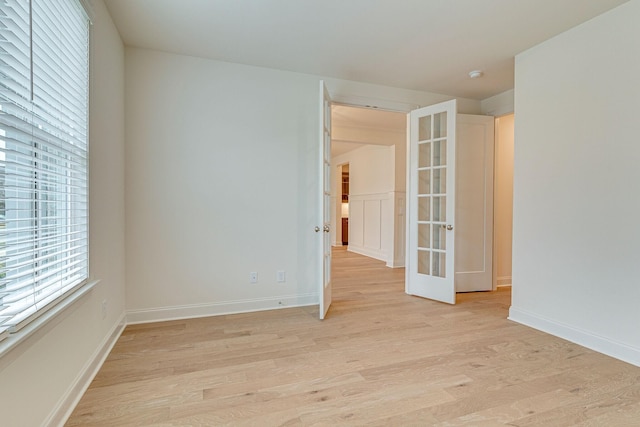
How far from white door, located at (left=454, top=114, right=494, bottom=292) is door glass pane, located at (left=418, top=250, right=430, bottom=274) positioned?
1.65 ft

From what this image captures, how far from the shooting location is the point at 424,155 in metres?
3.88

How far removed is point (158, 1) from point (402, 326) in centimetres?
330

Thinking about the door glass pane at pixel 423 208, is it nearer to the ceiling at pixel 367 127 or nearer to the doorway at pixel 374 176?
the doorway at pixel 374 176

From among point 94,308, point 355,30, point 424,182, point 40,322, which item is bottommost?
point 94,308

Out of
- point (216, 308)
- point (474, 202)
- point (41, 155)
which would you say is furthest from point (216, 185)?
point (474, 202)

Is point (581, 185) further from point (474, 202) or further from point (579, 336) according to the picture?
point (474, 202)

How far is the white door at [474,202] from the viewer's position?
13.2 ft

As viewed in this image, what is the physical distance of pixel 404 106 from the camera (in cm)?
391

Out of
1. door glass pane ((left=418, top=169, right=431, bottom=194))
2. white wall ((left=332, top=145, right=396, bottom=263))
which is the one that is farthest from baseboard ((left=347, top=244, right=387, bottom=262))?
door glass pane ((left=418, top=169, right=431, bottom=194))

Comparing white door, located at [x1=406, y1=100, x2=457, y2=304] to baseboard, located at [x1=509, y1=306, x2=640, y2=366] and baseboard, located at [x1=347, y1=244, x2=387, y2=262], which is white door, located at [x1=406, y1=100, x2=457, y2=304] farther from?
baseboard, located at [x1=347, y1=244, x2=387, y2=262]

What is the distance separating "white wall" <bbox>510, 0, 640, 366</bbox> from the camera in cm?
224

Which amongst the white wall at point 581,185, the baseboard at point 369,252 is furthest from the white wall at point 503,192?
the baseboard at point 369,252

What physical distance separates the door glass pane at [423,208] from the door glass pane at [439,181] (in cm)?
16

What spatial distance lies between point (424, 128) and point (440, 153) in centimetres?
39
